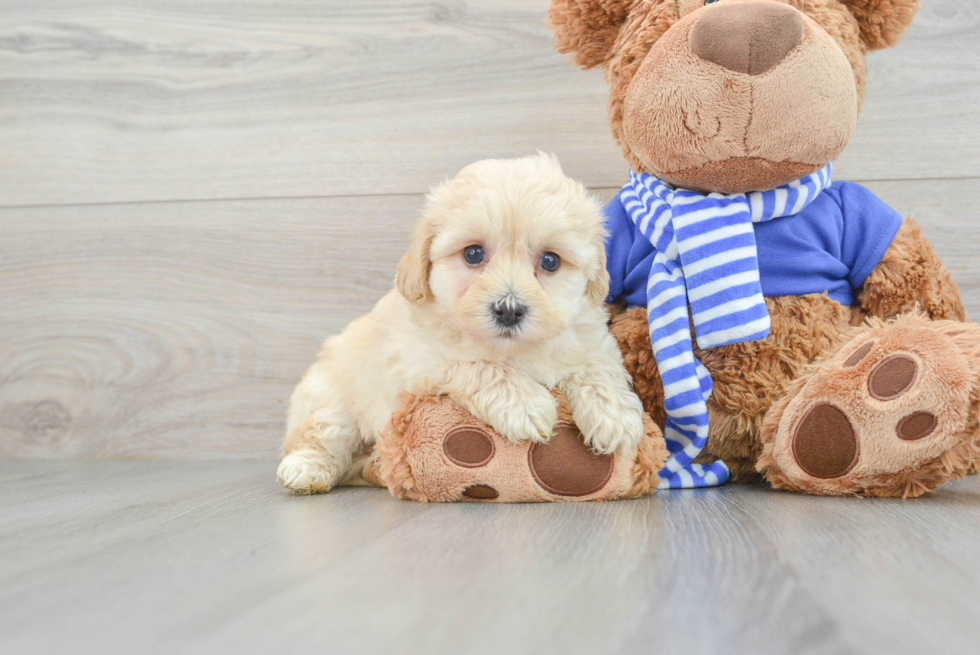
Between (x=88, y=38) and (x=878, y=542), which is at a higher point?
(x=88, y=38)

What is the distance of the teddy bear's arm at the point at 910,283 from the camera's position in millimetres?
1159

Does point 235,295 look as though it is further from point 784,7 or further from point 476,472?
point 784,7

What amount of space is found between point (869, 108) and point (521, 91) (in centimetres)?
71

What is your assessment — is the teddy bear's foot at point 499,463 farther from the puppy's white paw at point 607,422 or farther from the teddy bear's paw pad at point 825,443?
the teddy bear's paw pad at point 825,443

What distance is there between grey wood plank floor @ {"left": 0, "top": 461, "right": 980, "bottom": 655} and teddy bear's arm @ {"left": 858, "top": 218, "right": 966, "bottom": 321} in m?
0.29

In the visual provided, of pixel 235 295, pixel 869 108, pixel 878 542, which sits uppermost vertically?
pixel 869 108

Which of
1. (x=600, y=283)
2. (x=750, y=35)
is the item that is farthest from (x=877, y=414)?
(x=750, y=35)

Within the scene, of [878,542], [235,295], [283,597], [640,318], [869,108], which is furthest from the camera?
[235,295]

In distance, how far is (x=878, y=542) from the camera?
763 millimetres

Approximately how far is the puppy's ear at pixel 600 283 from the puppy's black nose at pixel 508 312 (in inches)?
6.3

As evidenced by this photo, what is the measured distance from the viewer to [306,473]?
1200 mm

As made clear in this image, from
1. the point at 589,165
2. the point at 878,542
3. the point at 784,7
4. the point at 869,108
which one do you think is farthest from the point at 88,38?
the point at 878,542

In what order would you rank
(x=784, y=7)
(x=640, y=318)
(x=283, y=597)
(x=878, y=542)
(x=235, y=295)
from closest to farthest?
1. (x=283, y=597)
2. (x=878, y=542)
3. (x=784, y=7)
4. (x=640, y=318)
5. (x=235, y=295)

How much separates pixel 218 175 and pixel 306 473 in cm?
84
